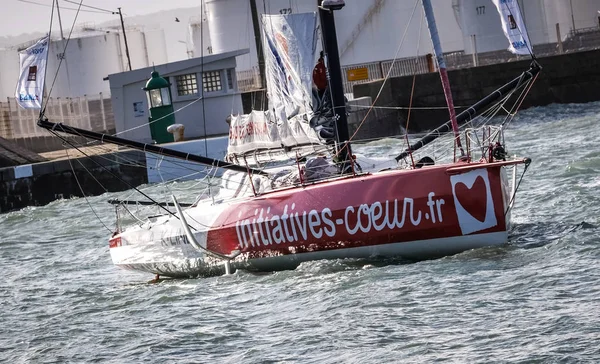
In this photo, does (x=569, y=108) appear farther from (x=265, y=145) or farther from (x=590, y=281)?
(x=590, y=281)

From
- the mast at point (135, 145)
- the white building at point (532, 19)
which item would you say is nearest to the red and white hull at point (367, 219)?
the mast at point (135, 145)

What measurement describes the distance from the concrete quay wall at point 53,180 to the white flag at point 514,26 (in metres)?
13.1

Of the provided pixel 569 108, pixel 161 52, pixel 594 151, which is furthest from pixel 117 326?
pixel 161 52

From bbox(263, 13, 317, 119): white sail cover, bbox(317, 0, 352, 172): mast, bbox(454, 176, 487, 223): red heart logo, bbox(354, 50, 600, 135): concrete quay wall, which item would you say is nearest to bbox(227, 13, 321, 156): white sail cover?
bbox(263, 13, 317, 119): white sail cover

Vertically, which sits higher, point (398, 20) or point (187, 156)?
point (398, 20)

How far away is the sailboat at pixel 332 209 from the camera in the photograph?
1109 centimetres

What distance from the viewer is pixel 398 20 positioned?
151 feet

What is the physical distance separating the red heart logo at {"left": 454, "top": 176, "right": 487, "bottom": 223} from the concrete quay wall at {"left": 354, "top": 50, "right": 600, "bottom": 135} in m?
20.5

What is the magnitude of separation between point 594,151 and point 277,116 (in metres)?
7.26

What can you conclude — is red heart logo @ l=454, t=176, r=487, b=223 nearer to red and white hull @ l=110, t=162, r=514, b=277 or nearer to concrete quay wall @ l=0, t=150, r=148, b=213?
red and white hull @ l=110, t=162, r=514, b=277

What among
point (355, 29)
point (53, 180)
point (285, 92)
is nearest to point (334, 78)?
point (285, 92)

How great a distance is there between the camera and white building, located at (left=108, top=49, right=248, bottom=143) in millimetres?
29516

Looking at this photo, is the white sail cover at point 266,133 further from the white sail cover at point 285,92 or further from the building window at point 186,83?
the building window at point 186,83

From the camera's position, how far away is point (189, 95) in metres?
29.8
